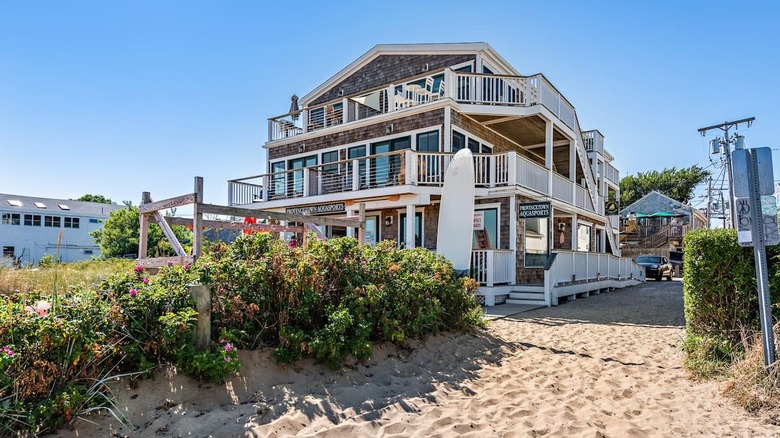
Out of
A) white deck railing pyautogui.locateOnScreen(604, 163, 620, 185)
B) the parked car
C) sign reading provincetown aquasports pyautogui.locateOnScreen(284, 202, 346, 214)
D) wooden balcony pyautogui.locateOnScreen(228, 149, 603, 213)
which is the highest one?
white deck railing pyautogui.locateOnScreen(604, 163, 620, 185)

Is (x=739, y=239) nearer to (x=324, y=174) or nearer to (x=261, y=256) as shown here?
(x=261, y=256)

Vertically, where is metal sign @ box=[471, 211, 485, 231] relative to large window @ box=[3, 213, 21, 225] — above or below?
below

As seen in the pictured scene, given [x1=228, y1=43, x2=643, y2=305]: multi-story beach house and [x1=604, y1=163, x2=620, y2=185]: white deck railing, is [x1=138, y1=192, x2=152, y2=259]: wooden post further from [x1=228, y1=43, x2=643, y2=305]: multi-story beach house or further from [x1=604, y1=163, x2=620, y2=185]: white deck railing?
[x1=604, y1=163, x2=620, y2=185]: white deck railing

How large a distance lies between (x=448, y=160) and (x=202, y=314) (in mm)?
9956

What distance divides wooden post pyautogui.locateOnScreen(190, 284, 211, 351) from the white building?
37.5 m

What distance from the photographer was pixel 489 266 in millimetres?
11523

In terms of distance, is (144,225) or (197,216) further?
(144,225)

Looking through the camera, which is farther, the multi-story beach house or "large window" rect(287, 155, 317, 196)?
"large window" rect(287, 155, 317, 196)

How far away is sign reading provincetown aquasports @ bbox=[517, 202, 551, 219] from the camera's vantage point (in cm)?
1197

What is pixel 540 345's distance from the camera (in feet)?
21.5

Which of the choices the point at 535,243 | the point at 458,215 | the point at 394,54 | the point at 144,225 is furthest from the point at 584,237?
the point at 144,225

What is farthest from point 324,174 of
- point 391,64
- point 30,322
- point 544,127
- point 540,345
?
point 30,322

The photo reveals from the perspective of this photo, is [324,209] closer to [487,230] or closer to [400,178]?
[400,178]

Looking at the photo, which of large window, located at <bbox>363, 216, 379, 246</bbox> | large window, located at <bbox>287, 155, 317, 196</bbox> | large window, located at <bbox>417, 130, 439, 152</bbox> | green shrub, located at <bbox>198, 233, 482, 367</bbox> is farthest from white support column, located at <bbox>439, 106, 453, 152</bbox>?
green shrub, located at <bbox>198, 233, 482, 367</bbox>
